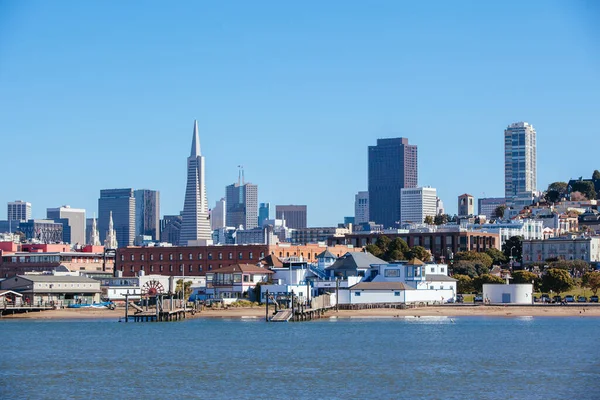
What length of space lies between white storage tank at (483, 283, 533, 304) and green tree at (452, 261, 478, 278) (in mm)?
36532

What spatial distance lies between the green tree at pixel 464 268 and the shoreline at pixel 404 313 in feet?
147

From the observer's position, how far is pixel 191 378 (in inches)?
2931

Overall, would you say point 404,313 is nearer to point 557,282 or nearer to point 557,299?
point 557,299

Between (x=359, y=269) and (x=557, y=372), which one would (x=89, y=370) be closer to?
(x=557, y=372)

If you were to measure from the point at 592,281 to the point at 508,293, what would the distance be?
18.4 meters

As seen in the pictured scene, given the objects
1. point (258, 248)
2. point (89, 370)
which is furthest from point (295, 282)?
point (89, 370)

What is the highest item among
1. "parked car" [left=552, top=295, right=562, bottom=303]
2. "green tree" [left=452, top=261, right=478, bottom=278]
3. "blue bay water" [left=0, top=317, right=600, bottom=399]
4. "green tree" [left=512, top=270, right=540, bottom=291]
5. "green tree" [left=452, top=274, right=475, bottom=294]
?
"green tree" [left=452, top=261, right=478, bottom=278]

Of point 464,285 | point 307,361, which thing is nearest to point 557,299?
point 464,285

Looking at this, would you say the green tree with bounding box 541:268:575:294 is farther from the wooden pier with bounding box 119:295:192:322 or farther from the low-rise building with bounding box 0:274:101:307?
the low-rise building with bounding box 0:274:101:307

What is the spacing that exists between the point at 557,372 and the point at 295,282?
8073cm

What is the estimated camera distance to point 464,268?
188625mm

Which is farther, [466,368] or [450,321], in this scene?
[450,321]

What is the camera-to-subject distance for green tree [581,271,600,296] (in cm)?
15975

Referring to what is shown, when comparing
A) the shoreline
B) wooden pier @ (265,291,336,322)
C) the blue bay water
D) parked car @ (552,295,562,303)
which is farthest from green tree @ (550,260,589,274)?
the blue bay water
